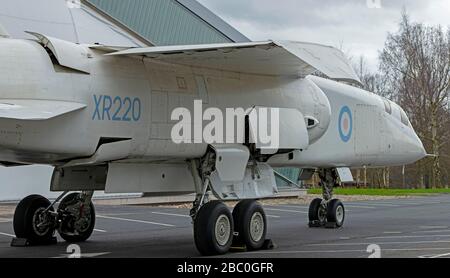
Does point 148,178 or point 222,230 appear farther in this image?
point 148,178

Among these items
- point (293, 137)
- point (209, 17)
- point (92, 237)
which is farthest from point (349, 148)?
point (209, 17)

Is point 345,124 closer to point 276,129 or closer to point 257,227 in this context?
point 276,129

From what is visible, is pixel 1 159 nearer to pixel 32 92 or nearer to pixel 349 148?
pixel 32 92

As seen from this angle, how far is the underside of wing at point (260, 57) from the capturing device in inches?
380

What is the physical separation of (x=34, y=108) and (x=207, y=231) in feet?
10.9

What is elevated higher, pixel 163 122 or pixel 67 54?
pixel 67 54

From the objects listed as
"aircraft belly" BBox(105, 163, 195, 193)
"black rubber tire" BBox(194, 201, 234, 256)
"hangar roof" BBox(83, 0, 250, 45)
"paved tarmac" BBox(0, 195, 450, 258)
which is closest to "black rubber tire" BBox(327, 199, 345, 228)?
"paved tarmac" BBox(0, 195, 450, 258)

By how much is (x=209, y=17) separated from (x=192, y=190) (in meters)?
25.7

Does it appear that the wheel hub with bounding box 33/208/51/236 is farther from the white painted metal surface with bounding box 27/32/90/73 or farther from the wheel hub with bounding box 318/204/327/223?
the wheel hub with bounding box 318/204/327/223

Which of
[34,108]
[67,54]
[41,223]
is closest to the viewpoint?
[34,108]

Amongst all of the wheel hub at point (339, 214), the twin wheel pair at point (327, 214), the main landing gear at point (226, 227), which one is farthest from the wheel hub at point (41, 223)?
the wheel hub at point (339, 214)

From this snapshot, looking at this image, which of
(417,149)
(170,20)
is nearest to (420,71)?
(170,20)

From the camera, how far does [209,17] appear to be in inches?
1462

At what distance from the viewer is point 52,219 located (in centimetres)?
1309
